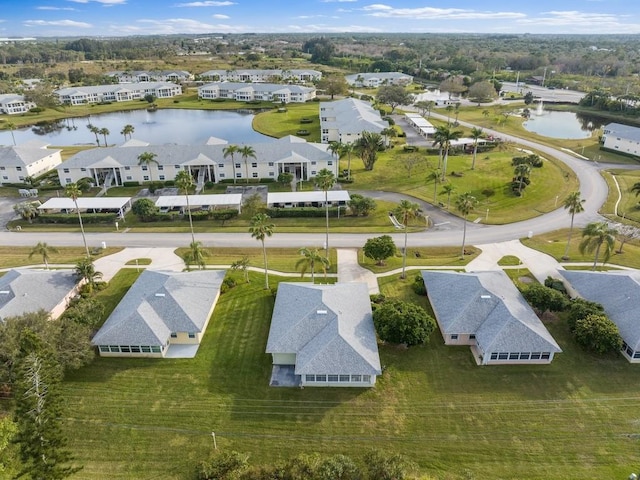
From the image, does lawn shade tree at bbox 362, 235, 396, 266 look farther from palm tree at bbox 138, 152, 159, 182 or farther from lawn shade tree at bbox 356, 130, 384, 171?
palm tree at bbox 138, 152, 159, 182

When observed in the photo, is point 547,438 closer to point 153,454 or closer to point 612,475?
point 612,475

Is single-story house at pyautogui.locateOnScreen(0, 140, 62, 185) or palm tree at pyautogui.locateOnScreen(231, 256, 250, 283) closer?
palm tree at pyautogui.locateOnScreen(231, 256, 250, 283)

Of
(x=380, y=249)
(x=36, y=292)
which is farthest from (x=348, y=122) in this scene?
(x=36, y=292)

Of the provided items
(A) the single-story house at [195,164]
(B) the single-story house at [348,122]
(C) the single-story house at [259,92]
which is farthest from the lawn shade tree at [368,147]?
(C) the single-story house at [259,92]

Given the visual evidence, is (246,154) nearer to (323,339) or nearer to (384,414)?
(323,339)

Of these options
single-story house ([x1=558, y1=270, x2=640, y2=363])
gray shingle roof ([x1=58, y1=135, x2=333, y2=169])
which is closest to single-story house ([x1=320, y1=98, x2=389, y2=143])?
gray shingle roof ([x1=58, y1=135, x2=333, y2=169])

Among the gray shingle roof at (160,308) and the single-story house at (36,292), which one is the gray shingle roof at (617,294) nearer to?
the gray shingle roof at (160,308)
